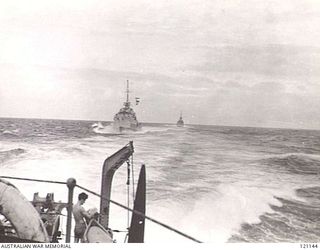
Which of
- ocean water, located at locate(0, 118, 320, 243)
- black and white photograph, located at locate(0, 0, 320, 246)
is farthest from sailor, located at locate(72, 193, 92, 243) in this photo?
ocean water, located at locate(0, 118, 320, 243)

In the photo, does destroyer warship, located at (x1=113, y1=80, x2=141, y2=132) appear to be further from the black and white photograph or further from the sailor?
the sailor

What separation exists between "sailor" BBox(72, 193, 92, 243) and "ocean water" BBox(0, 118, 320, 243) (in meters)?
2.08

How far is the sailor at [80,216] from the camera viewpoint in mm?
2820

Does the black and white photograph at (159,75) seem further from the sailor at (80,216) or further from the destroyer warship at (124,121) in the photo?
the destroyer warship at (124,121)

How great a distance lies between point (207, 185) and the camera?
7.62 metres

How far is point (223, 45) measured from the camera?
4207mm

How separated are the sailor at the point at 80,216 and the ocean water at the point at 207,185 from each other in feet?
6.83

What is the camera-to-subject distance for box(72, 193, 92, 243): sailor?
111 inches

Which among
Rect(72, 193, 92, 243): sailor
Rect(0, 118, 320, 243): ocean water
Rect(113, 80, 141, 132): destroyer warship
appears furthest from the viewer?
Rect(113, 80, 141, 132): destroyer warship

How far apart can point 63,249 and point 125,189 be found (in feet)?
16.4

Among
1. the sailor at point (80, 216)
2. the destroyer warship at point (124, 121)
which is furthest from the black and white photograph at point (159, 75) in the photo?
the destroyer warship at point (124, 121)

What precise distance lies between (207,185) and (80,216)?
197 inches

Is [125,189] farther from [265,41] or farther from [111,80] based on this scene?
[265,41]

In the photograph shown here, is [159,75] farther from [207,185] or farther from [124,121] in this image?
[124,121]
